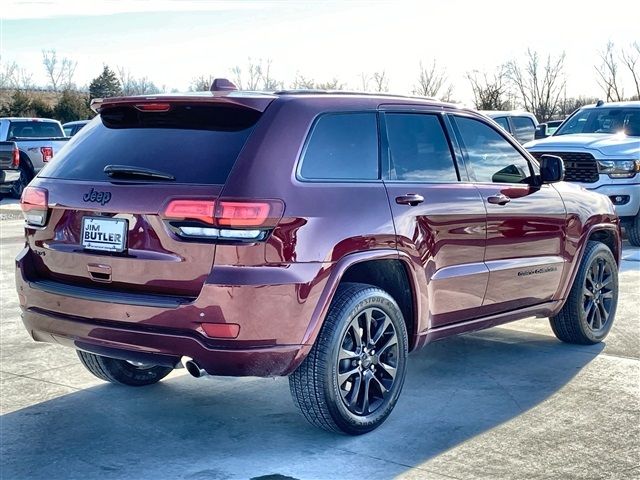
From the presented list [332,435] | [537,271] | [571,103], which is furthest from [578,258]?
[571,103]

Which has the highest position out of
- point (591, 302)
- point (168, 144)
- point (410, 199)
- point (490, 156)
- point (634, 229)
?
point (168, 144)

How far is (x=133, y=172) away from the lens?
459cm

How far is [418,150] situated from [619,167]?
767 cm

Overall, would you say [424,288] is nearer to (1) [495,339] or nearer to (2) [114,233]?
(2) [114,233]

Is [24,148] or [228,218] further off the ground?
[228,218]

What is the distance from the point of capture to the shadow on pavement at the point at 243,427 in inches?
175

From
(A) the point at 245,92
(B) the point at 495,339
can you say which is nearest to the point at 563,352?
(B) the point at 495,339

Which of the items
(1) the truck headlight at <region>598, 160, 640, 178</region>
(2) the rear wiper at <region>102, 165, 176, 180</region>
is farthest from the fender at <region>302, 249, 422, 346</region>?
(1) the truck headlight at <region>598, 160, 640, 178</region>

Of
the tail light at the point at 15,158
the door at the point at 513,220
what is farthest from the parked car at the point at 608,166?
the tail light at the point at 15,158

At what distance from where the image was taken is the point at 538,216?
20.3 ft

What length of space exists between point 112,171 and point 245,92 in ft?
2.74

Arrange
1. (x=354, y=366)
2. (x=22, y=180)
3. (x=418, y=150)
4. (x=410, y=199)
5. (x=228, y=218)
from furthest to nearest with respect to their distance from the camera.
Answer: (x=22, y=180) < (x=418, y=150) < (x=410, y=199) < (x=354, y=366) < (x=228, y=218)

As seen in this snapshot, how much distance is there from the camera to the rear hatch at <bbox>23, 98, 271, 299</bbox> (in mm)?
4395

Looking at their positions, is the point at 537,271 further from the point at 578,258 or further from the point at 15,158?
the point at 15,158
